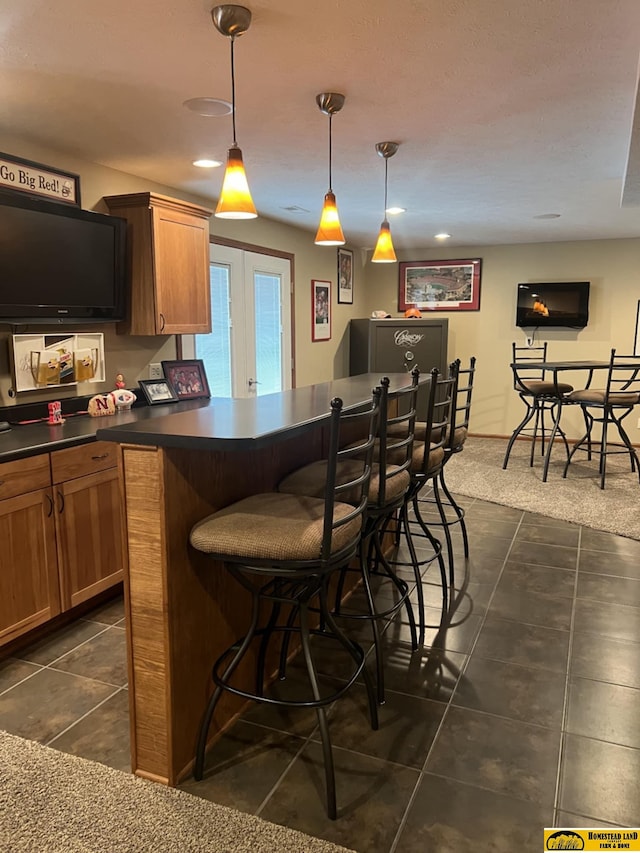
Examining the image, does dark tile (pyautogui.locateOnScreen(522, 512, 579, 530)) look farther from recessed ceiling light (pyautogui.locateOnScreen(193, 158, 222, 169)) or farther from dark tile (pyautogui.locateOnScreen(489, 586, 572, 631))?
recessed ceiling light (pyautogui.locateOnScreen(193, 158, 222, 169))

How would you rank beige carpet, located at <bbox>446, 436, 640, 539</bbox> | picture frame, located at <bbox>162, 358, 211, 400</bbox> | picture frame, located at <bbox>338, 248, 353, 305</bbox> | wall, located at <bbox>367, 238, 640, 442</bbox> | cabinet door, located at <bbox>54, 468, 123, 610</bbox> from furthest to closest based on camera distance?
1. picture frame, located at <bbox>338, 248, 353, 305</bbox>
2. wall, located at <bbox>367, 238, 640, 442</bbox>
3. beige carpet, located at <bbox>446, 436, 640, 539</bbox>
4. picture frame, located at <bbox>162, 358, 211, 400</bbox>
5. cabinet door, located at <bbox>54, 468, 123, 610</bbox>

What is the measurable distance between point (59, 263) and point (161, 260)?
2.07 ft

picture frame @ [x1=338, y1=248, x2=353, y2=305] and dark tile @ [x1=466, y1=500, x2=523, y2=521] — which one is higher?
picture frame @ [x1=338, y1=248, x2=353, y2=305]

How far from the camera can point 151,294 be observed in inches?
139

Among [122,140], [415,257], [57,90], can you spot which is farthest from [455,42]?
[415,257]

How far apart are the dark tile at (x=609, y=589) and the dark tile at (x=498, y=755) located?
4.09 ft

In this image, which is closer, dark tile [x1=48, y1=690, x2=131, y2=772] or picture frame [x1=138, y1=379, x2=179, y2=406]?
dark tile [x1=48, y1=690, x2=131, y2=772]

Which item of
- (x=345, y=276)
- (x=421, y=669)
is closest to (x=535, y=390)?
(x=345, y=276)

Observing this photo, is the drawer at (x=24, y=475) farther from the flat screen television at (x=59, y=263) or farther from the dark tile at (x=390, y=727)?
the dark tile at (x=390, y=727)

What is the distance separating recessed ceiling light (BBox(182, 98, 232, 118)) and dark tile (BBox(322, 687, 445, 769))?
96.0 inches

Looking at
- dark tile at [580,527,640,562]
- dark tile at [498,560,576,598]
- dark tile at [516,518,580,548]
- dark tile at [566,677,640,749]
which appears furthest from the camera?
→ dark tile at [516,518,580,548]

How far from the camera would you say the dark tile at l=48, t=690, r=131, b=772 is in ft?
6.23

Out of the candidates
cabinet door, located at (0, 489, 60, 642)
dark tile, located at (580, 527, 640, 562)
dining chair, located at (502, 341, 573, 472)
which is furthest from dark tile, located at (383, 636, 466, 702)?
dining chair, located at (502, 341, 573, 472)

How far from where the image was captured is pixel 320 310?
253 inches
